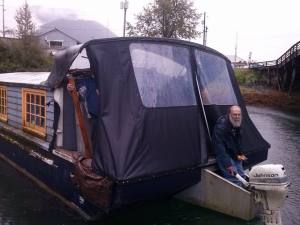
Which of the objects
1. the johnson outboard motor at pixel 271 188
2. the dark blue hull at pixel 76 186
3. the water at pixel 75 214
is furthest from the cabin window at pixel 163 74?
the water at pixel 75 214

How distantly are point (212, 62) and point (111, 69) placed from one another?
7.58ft

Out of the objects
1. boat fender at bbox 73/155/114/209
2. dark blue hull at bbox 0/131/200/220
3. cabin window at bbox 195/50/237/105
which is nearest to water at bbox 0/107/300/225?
dark blue hull at bbox 0/131/200/220

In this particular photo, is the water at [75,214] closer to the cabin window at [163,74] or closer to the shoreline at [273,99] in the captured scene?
the cabin window at [163,74]

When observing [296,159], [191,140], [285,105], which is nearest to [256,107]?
[285,105]

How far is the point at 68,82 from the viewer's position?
23.0ft

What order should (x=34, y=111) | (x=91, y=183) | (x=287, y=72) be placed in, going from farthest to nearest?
(x=287, y=72) < (x=34, y=111) < (x=91, y=183)

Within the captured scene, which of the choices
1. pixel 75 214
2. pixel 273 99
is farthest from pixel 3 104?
pixel 273 99

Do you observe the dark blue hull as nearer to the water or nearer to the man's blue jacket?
the water

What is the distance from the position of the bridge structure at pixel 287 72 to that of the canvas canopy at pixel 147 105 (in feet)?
81.5

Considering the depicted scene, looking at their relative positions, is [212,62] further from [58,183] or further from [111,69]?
[58,183]

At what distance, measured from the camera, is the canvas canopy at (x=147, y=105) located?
237 inches

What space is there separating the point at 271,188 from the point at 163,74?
2.36 metres

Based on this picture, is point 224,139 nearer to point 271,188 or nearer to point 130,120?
point 271,188

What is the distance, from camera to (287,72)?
34.2m
